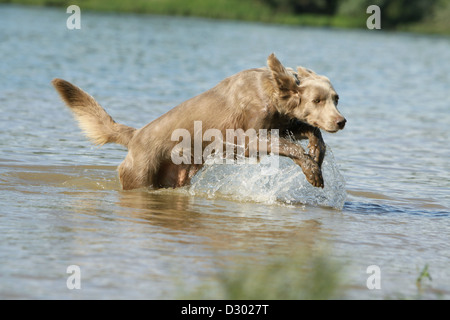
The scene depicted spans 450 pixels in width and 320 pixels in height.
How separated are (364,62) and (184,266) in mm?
26483

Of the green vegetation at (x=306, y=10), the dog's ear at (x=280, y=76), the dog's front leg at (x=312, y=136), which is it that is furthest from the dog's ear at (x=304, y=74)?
the green vegetation at (x=306, y=10)

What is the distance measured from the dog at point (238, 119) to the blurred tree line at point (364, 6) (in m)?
52.6

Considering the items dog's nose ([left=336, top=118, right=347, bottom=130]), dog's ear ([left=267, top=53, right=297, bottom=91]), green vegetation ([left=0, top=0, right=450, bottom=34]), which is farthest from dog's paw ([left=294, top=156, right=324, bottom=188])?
green vegetation ([left=0, top=0, right=450, bottom=34])

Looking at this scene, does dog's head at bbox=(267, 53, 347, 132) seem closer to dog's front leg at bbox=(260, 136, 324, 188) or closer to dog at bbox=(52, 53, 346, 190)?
dog at bbox=(52, 53, 346, 190)

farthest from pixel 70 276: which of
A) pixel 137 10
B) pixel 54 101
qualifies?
pixel 137 10

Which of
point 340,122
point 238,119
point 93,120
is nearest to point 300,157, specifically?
point 340,122

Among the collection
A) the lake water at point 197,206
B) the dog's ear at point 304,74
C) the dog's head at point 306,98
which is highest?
the dog's ear at point 304,74

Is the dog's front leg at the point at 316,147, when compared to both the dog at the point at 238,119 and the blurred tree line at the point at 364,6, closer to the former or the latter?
the dog at the point at 238,119

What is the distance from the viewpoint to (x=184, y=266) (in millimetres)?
5824

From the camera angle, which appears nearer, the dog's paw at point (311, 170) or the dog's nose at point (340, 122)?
the dog's nose at point (340, 122)

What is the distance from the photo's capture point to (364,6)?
58812mm

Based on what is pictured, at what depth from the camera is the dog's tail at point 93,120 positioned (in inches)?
341

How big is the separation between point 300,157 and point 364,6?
175 ft

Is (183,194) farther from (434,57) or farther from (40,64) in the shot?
(434,57)
